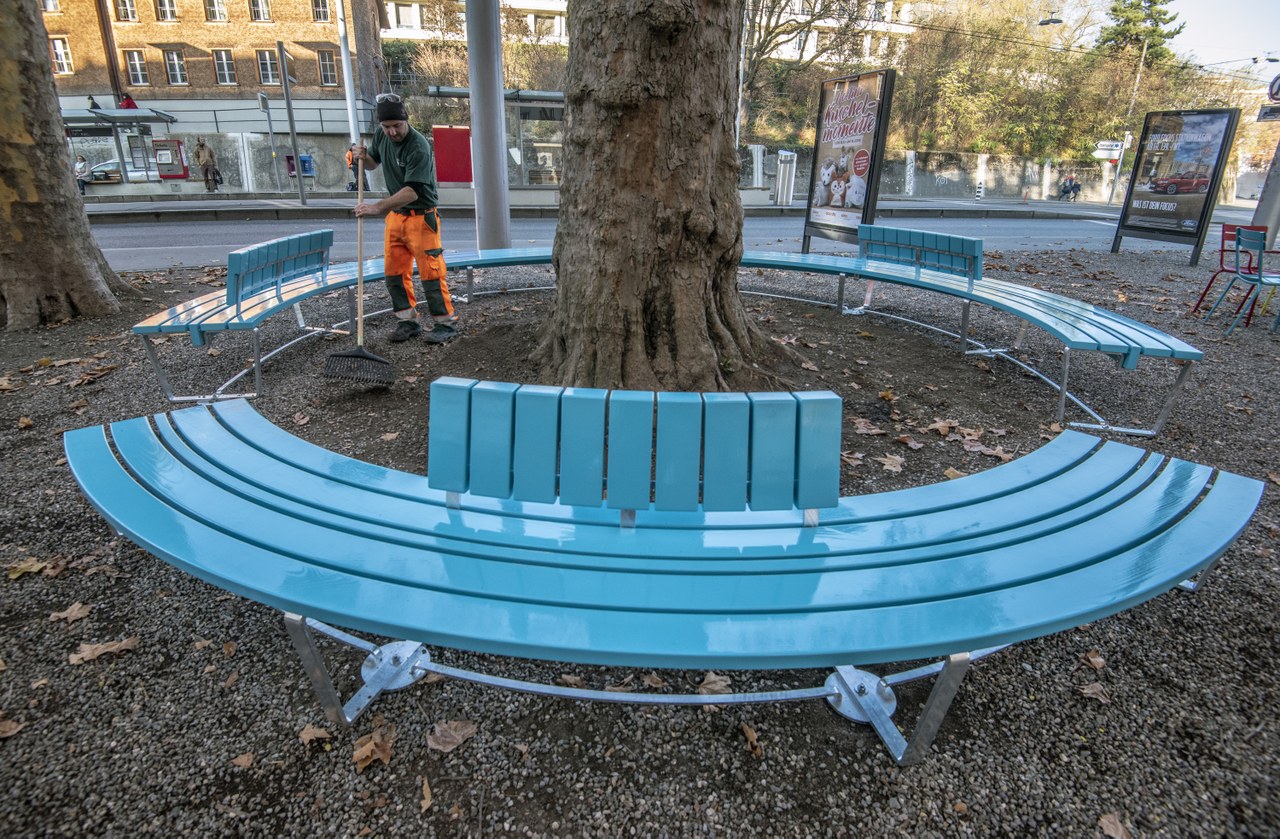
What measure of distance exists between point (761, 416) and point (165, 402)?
14.7 feet

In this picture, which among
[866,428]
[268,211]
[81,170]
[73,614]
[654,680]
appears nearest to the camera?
[654,680]

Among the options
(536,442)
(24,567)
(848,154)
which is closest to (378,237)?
(848,154)

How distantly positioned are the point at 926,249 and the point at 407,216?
15.8 ft

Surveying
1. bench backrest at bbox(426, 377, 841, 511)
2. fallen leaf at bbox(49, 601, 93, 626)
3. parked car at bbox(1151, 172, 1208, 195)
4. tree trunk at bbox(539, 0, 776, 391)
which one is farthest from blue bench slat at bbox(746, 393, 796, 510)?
parked car at bbox(1151, 172, 1208, 195)

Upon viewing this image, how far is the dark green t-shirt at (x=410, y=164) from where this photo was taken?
17.1ft

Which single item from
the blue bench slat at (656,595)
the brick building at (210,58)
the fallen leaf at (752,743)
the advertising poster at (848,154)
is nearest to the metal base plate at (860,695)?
the fallen leaf at (752,743)

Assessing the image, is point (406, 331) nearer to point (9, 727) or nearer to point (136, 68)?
point (9, 727)

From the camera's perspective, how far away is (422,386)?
15.5 ft

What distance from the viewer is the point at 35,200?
605 centimetres

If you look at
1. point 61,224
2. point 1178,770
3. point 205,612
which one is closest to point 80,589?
point 205,612

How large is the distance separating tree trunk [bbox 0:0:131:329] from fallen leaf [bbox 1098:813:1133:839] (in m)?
8.53

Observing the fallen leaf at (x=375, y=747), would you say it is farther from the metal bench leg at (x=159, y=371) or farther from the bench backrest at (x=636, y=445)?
the metal bench leg at (x=159, y=371)

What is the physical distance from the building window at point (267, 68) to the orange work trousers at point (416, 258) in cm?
3686

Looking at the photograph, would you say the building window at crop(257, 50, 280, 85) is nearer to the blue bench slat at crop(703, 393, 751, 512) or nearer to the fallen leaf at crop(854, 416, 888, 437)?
the fallen leaf at crop(854, 416, 888, 437)
